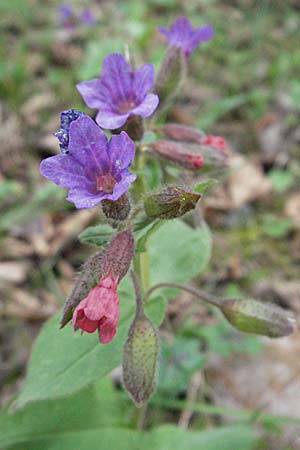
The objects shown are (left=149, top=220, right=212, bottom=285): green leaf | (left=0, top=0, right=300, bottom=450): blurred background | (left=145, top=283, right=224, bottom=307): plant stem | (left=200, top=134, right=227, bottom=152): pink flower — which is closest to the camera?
(left=145, top=283, right=224, bottom=307): plant stem

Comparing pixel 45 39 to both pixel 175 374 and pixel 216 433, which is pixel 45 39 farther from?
pixel 216 433

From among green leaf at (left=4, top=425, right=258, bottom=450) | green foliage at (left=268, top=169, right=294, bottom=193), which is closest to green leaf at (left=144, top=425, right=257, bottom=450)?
green leaf at (left=4, top=425, right=258, bottom=450)

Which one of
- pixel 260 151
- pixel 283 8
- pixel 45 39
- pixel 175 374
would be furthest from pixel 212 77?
pixel 175 374

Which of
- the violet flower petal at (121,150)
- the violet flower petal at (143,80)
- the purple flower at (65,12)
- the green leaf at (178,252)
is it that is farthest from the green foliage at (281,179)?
the purple flower at (65,12)

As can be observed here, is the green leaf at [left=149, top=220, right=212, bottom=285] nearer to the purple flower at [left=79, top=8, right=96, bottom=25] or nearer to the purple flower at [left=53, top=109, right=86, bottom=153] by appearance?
the purple flower at [left=53, top=109, right=86, bottom=153]

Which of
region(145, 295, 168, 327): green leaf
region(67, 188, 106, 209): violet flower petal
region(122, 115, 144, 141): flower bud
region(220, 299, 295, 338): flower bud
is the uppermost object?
region(67, 188, 106, 209): violet flower petal

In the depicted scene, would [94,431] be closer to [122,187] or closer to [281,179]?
[122,187]
